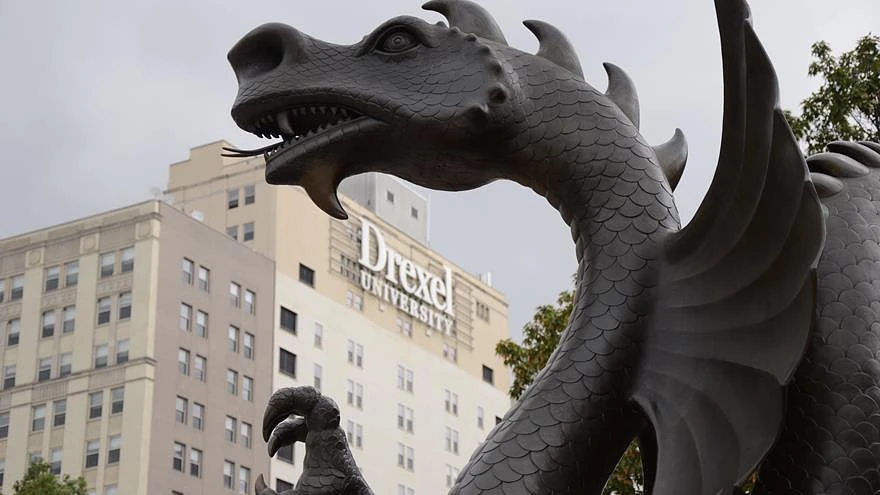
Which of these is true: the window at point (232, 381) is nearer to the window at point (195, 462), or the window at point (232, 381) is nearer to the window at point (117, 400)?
the window at point (195, 462)

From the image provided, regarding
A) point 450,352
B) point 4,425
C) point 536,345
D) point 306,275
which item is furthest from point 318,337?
point 536,345

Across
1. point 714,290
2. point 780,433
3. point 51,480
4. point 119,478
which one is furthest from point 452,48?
point 119,478

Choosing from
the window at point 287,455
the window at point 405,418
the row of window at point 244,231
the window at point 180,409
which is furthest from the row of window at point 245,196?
the window at point 405,418

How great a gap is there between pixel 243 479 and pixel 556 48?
44526 mm

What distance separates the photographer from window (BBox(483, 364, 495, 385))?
2338 inches

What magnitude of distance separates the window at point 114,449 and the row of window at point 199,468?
1.66 meters

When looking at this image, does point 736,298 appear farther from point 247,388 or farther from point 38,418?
point 247,388

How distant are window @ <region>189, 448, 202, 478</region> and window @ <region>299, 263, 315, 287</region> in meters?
7.84

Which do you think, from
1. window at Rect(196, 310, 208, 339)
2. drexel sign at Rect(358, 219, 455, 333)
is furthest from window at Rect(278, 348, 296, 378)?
drexel sign at Rect(358, 219, 455, 333)

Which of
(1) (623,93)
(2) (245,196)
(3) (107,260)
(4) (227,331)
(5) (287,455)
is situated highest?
(2) (245,196)

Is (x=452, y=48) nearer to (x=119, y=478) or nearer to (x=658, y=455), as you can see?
(x=658, y=455)

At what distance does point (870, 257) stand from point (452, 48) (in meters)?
1.31

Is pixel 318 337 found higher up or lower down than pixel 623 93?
higher up

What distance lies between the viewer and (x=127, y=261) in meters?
46.8
